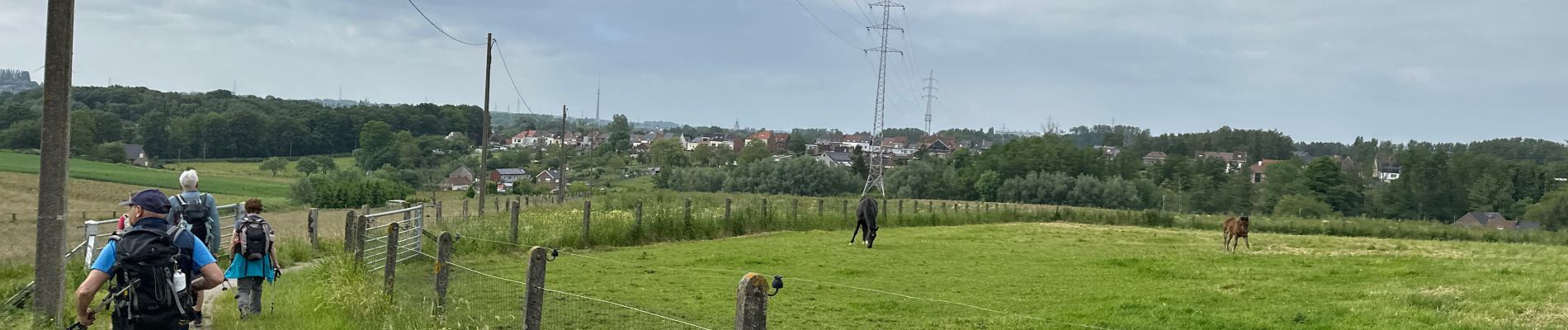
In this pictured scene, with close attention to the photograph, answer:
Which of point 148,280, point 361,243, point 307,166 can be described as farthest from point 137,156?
point 148,280

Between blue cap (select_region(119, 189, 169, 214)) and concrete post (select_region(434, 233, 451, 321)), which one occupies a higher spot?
blue cap (select_region(119, 189, 169, 214))

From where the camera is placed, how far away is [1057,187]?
92.1 m

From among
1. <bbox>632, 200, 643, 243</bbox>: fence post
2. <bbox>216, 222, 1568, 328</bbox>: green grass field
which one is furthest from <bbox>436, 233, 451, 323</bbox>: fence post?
<bbox>632, 200, 643, 243</bbox>: fence post

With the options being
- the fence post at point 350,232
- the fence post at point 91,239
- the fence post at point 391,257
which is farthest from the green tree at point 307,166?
the fence post at point 391,257

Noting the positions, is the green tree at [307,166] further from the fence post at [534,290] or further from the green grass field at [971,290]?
the fence post at [534,290]

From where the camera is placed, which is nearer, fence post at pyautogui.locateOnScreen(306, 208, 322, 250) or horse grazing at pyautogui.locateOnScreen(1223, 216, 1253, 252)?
fence post at pyautogui.locateOnScreen(306, 208, 322, 250)

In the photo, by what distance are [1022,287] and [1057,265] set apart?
13.4ft

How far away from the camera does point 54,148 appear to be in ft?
30.4

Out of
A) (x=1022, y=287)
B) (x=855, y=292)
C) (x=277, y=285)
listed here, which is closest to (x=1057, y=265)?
(x=1022, y=287)

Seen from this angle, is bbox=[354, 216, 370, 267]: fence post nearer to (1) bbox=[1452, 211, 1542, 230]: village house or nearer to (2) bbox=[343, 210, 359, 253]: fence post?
(2) bbox=[343, 210, 359, 253]: fence post

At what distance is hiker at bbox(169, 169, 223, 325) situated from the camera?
9445mm

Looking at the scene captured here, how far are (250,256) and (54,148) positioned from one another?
1.96 m

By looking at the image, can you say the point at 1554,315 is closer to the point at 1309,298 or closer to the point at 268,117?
the point at 1309,298

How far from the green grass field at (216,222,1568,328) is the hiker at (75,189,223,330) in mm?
2441
